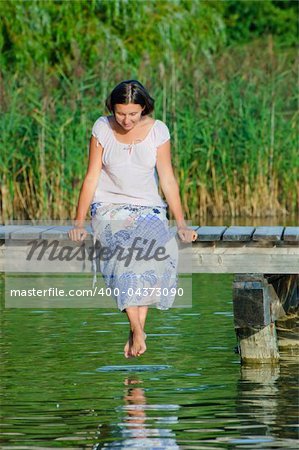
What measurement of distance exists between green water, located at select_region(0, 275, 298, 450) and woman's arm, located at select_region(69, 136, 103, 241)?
816 millimetres

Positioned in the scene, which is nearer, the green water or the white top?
the green water

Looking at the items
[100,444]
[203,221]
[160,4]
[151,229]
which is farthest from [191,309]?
[160,4]

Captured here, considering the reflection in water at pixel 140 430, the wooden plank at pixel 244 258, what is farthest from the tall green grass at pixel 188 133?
the reflection in water at pixel 140 430

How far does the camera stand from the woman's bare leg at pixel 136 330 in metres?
8.34

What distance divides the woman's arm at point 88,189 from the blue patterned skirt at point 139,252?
100 millimetres

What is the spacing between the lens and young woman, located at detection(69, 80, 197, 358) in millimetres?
8375

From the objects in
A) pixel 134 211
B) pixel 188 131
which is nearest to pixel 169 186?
pixel 134 211

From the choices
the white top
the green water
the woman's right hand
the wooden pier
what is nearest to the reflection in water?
the green water

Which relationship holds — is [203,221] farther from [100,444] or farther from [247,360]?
[100,444]

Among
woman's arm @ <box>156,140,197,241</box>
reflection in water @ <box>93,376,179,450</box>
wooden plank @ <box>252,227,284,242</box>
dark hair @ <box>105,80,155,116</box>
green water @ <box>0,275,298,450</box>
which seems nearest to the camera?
reflection in water @ <box>93,376,179,450</box>

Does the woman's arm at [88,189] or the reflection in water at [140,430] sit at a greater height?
the woman's arm at [88,189]

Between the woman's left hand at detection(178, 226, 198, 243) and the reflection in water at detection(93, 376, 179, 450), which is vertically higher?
the woman's left hand at detection(178, 226, 198, 243)

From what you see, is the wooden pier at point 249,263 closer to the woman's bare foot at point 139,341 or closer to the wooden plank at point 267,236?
the wooden plank at point 267,236

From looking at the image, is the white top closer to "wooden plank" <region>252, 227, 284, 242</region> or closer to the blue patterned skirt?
the blue patterned skirt
